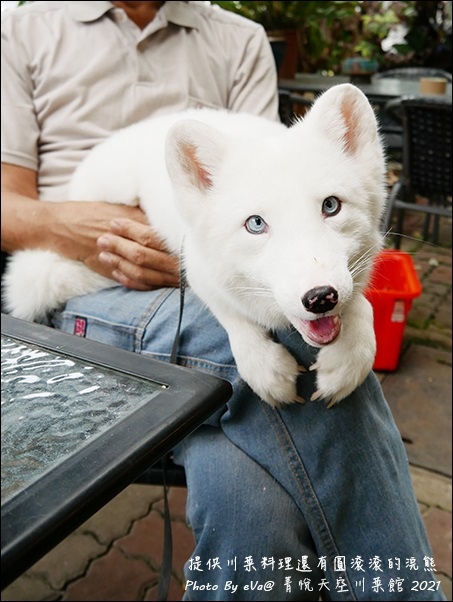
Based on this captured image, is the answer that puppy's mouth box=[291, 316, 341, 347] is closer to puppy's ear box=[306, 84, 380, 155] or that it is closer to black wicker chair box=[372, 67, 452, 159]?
puppy's ear box=[306, 84, 380, 155]

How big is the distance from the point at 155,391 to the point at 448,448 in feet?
6.23

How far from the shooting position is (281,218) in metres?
0.95

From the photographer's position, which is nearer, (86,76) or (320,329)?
(320,329)

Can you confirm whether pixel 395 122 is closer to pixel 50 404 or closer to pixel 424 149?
pixel 424 149

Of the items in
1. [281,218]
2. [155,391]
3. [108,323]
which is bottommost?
[108,323]

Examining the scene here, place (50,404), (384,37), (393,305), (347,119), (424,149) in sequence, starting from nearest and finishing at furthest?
(50,404) < (347,119) < (393,305) < (424,149) < (384,37)

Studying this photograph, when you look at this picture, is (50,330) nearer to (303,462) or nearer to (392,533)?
(303,462)

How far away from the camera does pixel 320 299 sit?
842 mm

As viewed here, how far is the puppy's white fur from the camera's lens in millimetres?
931

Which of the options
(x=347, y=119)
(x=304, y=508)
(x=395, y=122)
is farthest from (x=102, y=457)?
(x=395, y=122)

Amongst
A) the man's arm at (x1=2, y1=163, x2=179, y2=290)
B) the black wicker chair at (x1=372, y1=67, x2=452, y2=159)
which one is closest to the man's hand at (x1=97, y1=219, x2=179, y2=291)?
the man's arm at (x1=2, y1=163, x2=179, y2=290)

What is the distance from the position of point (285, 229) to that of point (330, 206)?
11cm

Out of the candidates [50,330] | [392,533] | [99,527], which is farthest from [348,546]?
[99,527]

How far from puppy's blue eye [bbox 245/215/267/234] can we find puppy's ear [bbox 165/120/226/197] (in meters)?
0.16
